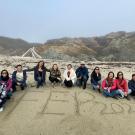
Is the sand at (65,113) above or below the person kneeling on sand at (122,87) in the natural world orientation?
below

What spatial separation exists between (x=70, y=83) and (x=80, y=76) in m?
0.52

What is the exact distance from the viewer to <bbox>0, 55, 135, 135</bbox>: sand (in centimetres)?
1102

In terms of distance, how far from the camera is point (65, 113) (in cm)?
1249

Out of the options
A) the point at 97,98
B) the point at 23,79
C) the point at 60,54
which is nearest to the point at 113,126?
the point at 97,98

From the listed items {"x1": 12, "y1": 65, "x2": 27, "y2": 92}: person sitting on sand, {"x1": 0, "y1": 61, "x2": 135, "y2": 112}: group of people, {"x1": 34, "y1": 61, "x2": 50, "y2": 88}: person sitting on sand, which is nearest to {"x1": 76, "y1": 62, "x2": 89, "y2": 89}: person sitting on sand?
{"x1": 0, "y1": 61, "x2": 135, "y2": 112}: group of people

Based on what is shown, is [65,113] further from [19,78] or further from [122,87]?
[19,78]

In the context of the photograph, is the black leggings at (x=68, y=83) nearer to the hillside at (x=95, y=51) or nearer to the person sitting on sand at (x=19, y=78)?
the person sitting on sand at (x=19, y=78)

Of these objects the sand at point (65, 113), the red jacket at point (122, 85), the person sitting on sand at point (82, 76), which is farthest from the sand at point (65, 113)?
the red jacket at point (122, 85)

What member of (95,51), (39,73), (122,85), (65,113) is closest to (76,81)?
(39,73)

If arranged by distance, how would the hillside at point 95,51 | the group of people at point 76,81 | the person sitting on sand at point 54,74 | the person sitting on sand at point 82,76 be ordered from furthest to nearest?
the hillside at point 95,51
the person sitting on sand at point 54,74
the person sitting on sand at point 82,76
the group of people at point 76,81

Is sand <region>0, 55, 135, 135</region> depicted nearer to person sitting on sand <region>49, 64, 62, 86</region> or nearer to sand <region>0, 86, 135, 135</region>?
sand <region>0, 86, 135, 135</region>

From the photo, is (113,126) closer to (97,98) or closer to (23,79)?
(97,98)

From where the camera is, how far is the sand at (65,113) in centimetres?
1102

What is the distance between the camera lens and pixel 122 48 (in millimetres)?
39219
